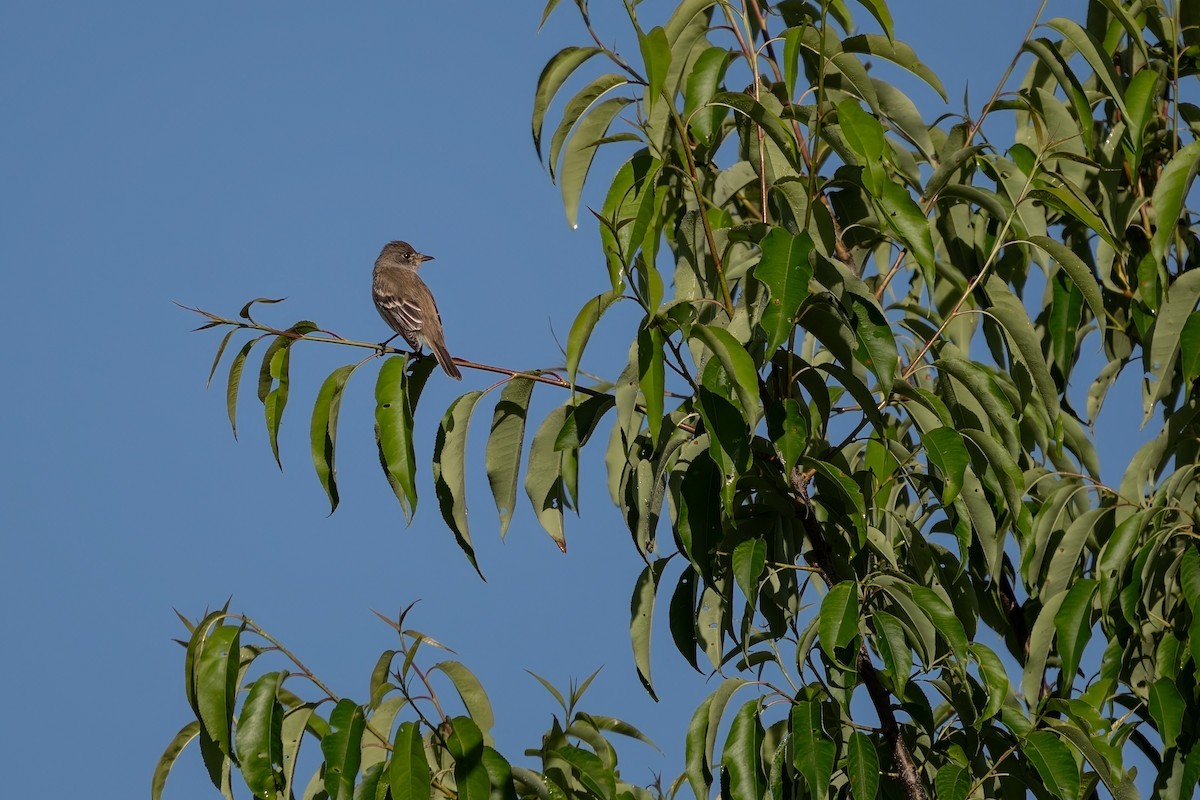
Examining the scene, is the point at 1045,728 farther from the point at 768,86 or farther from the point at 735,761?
the point at 768,86

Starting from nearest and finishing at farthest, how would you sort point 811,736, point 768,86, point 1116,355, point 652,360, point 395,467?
point 652,360 < point 811,736 < point 395,467 < point 768,86 < point 1116,355

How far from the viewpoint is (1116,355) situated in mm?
5496

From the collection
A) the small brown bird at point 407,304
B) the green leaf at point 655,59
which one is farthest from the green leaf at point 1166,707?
the small brown bird at point 407,304

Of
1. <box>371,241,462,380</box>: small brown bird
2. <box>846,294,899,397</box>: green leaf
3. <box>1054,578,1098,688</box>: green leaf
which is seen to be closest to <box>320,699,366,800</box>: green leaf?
<box>846,294,899,397</box>: green leaf

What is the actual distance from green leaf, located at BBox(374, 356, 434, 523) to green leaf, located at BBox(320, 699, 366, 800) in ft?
1.71

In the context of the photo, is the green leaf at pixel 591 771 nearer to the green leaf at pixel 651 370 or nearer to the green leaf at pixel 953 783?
the green leaf at pixel 953 783

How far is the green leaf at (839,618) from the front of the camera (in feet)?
Result: 10.5

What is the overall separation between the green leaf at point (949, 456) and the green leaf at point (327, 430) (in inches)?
65.4

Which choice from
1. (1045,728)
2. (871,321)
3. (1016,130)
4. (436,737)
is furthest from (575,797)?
(1016,130)

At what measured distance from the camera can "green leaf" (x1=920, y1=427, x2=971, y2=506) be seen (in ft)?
11.1

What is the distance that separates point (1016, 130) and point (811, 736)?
3199 millimetres

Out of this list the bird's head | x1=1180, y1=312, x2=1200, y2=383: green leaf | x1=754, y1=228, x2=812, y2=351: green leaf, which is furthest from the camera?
the bird's head

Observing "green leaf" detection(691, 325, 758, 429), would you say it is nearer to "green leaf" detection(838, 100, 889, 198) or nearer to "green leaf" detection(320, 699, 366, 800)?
"green leaf" detection(838, 100, 889, 198)

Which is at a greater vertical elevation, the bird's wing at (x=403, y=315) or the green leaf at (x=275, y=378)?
the bird's wing at (x=403, y=315)
